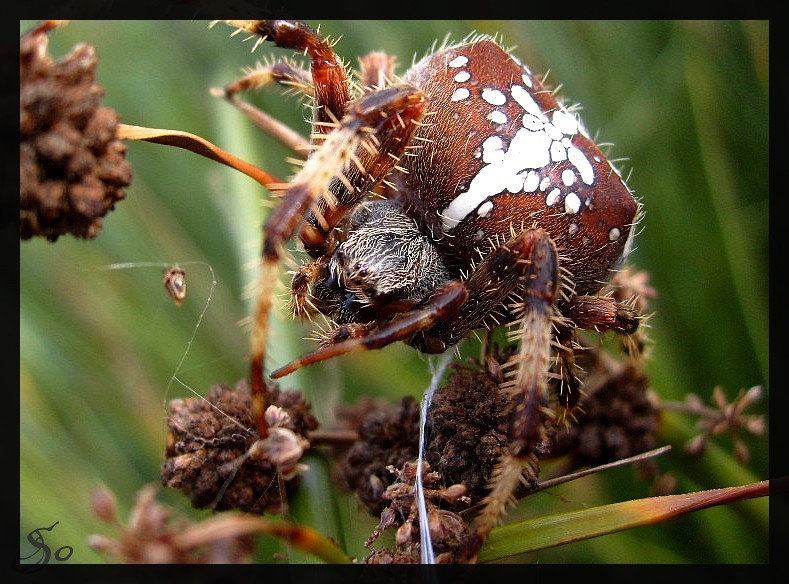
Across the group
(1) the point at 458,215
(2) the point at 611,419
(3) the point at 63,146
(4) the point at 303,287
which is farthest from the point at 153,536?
(2) the point at 611,419

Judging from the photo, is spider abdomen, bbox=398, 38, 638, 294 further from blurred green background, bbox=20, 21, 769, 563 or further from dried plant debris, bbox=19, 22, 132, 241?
dried plant debris, bbox=19, 22, 132, 241

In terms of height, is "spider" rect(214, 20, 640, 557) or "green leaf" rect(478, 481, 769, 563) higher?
"spider" rect(214, 20, 640, 557)

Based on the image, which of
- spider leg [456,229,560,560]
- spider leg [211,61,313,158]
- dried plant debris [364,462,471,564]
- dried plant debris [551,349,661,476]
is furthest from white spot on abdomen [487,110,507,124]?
dried plant debris [364,462,471,564]

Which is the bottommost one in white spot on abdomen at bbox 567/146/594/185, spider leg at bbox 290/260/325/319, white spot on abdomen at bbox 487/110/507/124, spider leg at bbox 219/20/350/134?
spider leg at bbox 290/260/325/319

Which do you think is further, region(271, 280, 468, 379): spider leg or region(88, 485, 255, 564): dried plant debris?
region(271, 280, 468, 379): spider leg

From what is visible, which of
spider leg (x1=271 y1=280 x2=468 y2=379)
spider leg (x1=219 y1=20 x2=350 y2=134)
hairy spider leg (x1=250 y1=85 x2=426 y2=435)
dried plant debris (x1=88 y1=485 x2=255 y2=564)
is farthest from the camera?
spider leg (x1=219 y1=20 x2=350 y2=134)

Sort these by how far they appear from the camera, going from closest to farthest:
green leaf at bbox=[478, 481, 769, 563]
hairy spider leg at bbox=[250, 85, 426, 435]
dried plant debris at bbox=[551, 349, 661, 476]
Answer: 1. green leaf at bbox=[478, 481, 769, 563]
2. hairy spider leg at bbox=[250, 85, 426, 435]
3. dried plant debris at bbox=[551, 349, 661, 476]

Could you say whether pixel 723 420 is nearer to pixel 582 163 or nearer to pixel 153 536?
pixel 582 163
